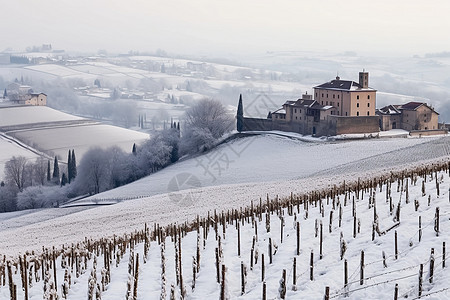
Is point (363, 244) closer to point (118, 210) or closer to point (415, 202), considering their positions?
point (415, 202)

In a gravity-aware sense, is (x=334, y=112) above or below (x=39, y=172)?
above

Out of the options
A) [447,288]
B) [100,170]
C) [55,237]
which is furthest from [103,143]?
[447,288]

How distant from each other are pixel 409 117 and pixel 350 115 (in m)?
7.80

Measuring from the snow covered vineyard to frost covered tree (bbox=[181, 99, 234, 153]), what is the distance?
57.6 metres

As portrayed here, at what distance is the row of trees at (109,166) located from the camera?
7238 cm

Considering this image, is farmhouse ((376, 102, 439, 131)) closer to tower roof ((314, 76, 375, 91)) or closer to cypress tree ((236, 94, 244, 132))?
tower roof ((314, 76, 375, 91))

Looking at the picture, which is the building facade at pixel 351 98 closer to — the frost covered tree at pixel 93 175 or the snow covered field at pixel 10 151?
the frost covered tree at pixel 93 175

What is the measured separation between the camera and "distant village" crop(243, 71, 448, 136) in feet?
239

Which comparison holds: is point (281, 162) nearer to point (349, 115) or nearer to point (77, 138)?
point (349, 115)

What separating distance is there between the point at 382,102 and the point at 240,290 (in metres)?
148

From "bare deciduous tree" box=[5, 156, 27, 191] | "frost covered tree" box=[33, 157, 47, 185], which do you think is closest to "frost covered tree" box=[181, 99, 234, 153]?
"frost covered tree" box=[33, 157, 47, 185]

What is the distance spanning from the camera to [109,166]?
3027 inches

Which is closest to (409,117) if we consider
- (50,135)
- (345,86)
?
(345,86)

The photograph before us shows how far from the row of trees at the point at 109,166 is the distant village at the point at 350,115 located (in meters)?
10.6
